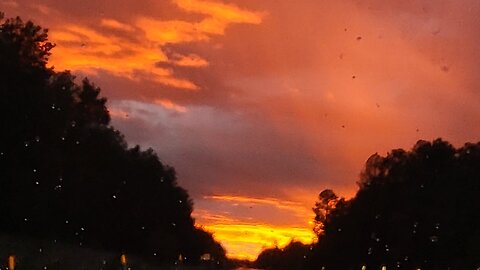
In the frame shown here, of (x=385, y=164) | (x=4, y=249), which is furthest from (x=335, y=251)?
(x=4, y=249)

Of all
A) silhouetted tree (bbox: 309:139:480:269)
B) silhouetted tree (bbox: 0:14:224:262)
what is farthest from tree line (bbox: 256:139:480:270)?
silhouetted tree (bbox: 0:14:224:262)

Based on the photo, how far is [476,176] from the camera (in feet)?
278

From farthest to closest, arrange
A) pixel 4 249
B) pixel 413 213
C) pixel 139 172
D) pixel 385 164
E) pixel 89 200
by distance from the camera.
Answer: pixel 385 164 → pixel 139 172 → pixel 413 213 → pixel 89 200 → pixel 4 249

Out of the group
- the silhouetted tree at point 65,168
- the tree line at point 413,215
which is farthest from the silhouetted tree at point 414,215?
the silhouetted tree at point 65,168

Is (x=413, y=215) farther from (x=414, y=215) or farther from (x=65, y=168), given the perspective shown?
(x=65, y=168)

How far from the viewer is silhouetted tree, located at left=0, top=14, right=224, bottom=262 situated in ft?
183

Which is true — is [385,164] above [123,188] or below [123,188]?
above

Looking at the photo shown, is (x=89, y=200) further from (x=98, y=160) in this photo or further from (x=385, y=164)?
(x=385, y=164)

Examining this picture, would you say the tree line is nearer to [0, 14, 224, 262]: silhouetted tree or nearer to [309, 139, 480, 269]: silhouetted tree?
[309, 139, 480, 269]: silhouetted tree

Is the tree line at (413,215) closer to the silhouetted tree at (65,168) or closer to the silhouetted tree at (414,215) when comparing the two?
the silhouetted tree at (414,215)

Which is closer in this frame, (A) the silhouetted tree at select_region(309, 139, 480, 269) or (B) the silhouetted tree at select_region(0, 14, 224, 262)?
(B) the silhouetted tree at select_region(0, 14, 224, 262)

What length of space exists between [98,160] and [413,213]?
29.9m

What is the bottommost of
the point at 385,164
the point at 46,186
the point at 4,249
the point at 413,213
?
the point at 4,249

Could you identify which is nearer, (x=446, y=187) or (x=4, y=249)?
(x=4, y=249)
